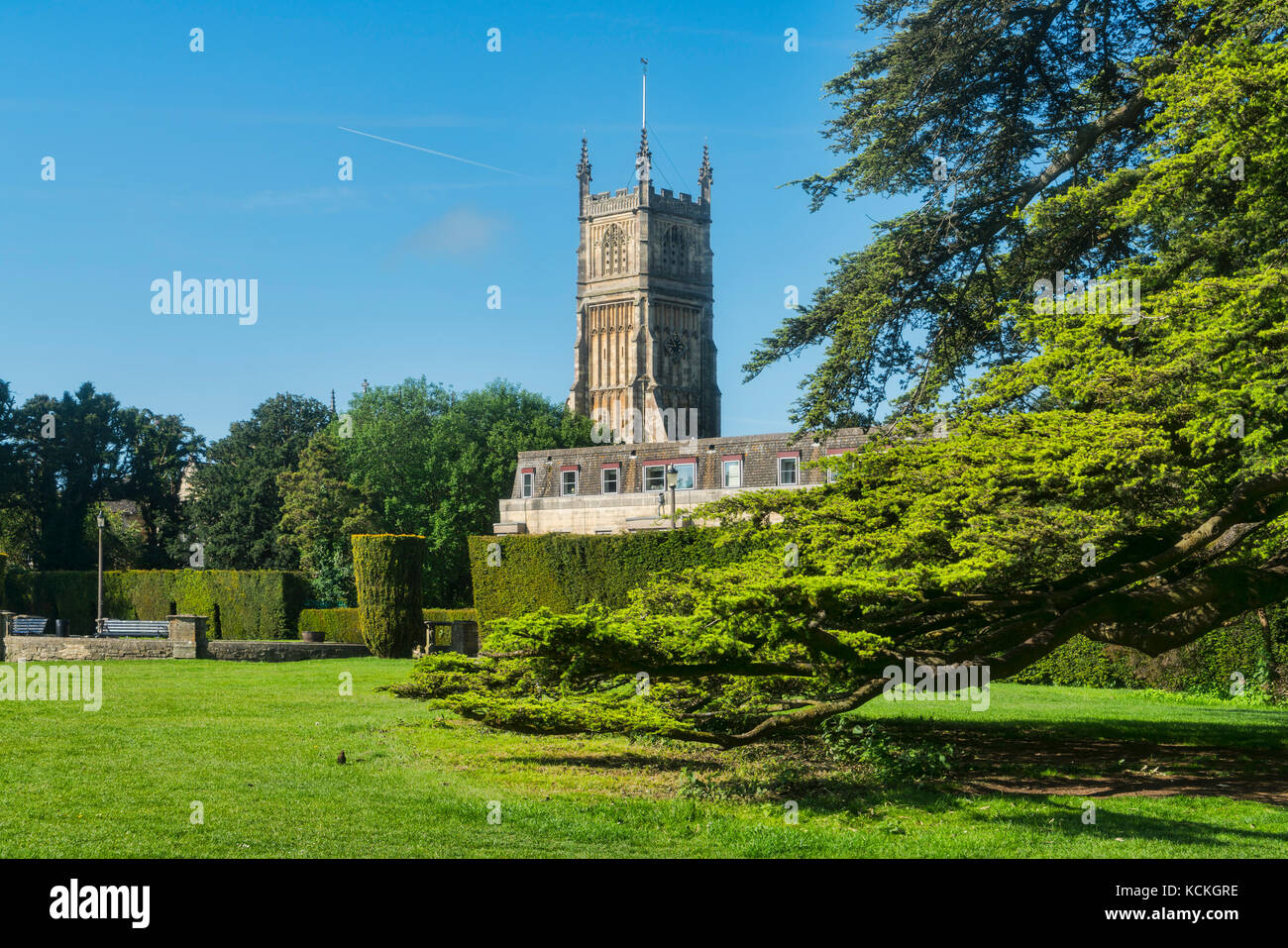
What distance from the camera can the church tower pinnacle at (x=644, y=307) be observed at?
119500mm

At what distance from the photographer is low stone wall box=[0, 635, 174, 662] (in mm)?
30047

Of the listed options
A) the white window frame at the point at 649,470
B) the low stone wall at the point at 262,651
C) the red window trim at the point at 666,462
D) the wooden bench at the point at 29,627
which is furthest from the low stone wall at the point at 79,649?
the red window trim at the point at 666,462

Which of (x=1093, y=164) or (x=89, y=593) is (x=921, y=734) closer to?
(x=1093, y=164)

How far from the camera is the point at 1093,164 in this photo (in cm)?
1936

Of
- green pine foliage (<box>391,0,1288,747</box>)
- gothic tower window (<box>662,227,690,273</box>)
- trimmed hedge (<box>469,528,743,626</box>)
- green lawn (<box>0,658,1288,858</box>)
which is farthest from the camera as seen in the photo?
gothic tower window (<box>662,227,690,273</box>)

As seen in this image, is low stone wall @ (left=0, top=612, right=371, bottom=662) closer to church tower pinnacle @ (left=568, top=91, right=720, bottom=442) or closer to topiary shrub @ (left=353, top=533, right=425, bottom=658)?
topiary shrub @ (left=353, top=533, right=425, bottom=658)

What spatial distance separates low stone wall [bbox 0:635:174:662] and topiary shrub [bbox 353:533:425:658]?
17.6 ft

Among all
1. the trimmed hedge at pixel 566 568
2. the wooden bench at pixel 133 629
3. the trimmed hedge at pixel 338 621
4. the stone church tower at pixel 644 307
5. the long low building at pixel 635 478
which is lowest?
the trimmed hedge at pixel 338 621

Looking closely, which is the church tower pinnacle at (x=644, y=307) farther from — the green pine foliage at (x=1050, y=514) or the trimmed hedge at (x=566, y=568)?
the green pine foliage at (x=1050, y=514)

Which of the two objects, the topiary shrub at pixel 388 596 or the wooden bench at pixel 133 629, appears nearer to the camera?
the topiary shrub at pixel 388 596

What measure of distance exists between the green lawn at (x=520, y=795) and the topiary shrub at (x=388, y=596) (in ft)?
51.7

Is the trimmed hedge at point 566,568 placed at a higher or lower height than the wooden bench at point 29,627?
higher

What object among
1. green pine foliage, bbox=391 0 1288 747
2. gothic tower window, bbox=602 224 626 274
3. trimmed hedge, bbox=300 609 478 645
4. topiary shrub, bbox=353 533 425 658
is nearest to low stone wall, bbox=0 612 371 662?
topiary shrub, bbox=353 533 425 658
